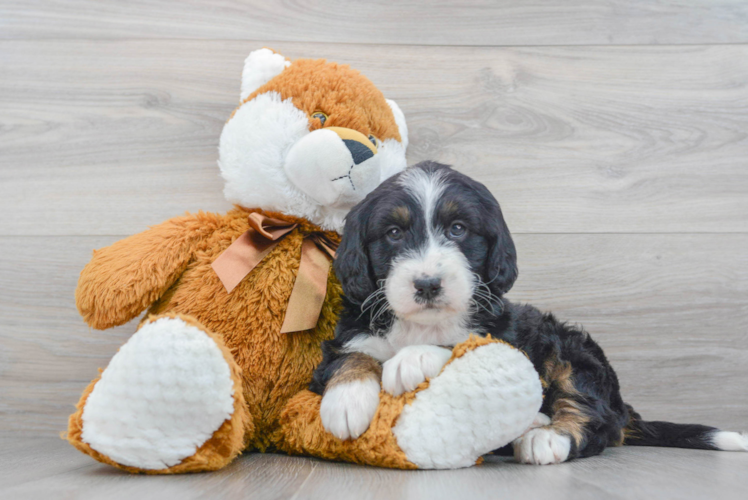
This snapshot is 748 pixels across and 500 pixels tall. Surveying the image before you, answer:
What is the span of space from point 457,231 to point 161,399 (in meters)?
0.78

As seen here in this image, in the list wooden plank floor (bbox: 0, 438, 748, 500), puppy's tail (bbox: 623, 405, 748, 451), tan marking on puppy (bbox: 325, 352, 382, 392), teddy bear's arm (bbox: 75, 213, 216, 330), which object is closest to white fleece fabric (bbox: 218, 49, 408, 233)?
teddy bear's arm (bbox: 75, 213, 216, 330)

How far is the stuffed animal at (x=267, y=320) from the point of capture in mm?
1233

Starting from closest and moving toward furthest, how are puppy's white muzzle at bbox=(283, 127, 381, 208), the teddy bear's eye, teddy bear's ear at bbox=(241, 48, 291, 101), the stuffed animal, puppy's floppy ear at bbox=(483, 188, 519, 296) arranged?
the stuffed animal, puppy's floppy ear at bbox=(483, 188, 519, 296), puppy's white muzzle at bbox=(283, 127, 381, 208), the teddy bear's eye, teddy bear's ear at bbox=(241, 48, 291, 101)

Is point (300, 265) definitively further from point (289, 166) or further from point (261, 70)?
point (261, 70)

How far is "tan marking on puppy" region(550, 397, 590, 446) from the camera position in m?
1.50

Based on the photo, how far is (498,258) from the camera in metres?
1.47

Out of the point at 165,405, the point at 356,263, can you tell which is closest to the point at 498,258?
the point at 356,263

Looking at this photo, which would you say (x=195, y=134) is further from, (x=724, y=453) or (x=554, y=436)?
(x=724, y=453)

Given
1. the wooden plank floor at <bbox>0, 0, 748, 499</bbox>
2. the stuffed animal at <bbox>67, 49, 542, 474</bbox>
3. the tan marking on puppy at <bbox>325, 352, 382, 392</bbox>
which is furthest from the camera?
the wooden plank floor at <bbox>0, 0, 748, 499</bbox>

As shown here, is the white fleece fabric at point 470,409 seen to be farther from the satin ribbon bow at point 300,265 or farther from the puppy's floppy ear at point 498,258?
the satin ribbon bow at point 300,265

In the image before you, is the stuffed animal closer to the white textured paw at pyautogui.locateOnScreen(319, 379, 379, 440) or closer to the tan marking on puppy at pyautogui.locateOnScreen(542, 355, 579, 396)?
the white textured paw at pyautogui.locateOnScreen(319, 379, 379, 440)

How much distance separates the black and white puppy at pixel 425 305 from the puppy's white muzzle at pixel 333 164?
0.40 feet

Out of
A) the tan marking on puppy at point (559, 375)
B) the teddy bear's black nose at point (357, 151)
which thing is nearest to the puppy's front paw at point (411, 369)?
the tan marking on puppy at point (559, 375)

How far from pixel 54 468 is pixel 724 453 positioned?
1849 millimetres
